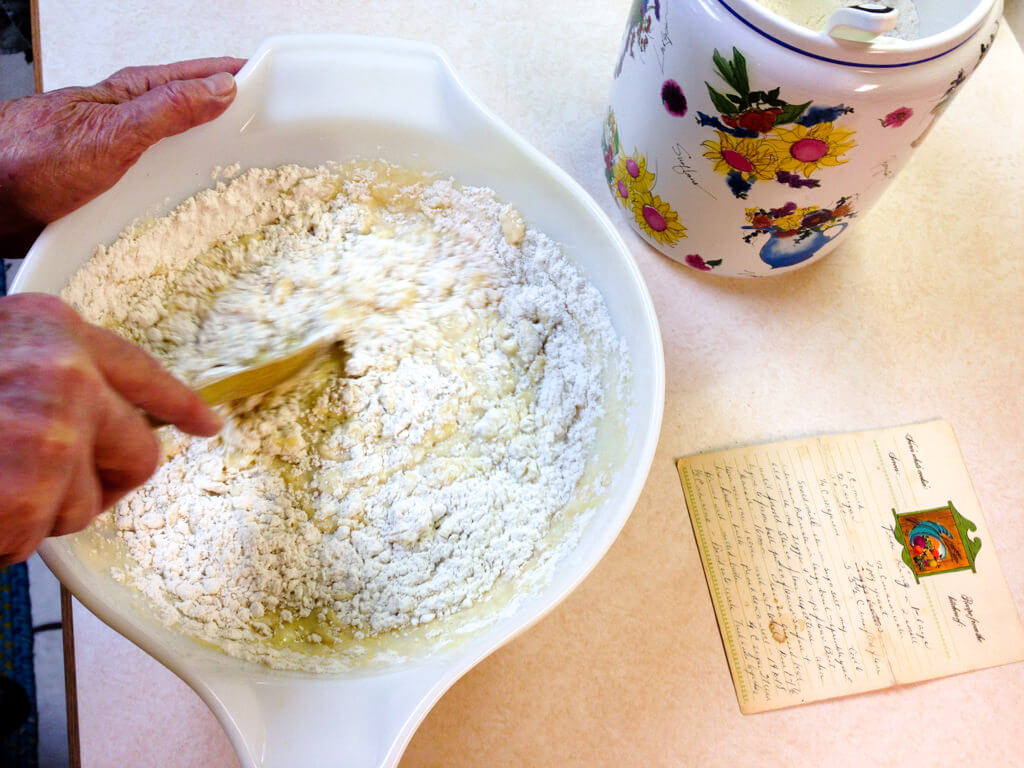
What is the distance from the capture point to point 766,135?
0.52m

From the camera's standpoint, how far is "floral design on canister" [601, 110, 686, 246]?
0.66 m

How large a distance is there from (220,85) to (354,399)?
0.91 feet

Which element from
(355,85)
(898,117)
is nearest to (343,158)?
(355,85)

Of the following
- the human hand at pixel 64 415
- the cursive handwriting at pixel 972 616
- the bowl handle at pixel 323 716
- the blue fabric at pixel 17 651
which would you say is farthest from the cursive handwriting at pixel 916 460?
the blue fabric at pixel 17 651

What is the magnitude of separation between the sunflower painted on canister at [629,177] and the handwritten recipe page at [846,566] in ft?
0.85

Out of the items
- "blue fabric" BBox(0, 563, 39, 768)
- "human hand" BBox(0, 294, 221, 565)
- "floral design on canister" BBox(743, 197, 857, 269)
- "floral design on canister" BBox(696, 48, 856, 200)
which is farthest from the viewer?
"blue fabric" BBox(0, 563, 39, 768)

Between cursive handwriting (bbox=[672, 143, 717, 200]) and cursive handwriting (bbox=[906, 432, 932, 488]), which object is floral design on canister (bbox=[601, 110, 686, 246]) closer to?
cursive handwriting (bbox=[672, 143, 717, 200])

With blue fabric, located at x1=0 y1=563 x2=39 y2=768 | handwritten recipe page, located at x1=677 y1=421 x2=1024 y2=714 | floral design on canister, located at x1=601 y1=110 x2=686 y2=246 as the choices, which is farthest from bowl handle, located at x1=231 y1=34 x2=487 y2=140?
blue fabric, located at x1=0 y1=563 x2=39 y2=768

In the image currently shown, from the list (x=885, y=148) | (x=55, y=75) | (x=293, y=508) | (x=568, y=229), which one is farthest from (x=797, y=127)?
(x=55, y=75)

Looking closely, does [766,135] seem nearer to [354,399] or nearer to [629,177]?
[629,177]

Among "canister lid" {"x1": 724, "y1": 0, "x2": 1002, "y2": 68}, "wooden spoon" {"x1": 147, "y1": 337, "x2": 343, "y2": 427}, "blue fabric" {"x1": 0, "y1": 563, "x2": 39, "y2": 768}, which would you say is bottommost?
"blue fabric" {"x1": 0, "y1": 563, "x2": 39, "y2": 768}

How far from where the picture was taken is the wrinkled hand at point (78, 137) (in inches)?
21.8

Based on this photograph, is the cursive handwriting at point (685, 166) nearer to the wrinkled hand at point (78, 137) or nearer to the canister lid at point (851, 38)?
the canister lid at point (851, 38)

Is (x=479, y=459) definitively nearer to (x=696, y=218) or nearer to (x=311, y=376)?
(x=311, y=376)
